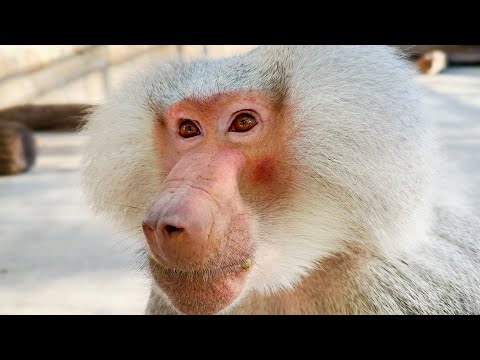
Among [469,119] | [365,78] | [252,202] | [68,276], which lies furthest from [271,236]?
[469,119]

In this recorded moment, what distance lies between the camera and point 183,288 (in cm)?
129

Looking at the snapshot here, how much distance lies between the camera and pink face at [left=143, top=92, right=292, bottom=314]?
3.98 feet

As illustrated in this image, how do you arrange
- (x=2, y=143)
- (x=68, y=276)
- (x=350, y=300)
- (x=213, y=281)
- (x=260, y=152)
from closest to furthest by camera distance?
(x=213, y=281) < (x=260, y=152) < (x=350, y=300) < (x=68, y=276) < (x=2, y=143)

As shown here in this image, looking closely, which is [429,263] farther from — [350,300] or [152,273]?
[152,273]

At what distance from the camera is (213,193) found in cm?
125

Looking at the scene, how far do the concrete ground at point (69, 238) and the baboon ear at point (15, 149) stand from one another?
0.30ft

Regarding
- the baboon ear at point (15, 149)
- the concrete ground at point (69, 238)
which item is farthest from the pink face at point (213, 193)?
the baboon ear at point (15, 149)

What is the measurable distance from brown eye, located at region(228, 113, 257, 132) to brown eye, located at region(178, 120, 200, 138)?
98mm

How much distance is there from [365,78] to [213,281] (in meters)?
0.57

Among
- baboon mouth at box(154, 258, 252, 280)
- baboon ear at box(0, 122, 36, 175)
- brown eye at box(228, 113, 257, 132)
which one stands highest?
brown eye at box(228, 113, 257, 132)

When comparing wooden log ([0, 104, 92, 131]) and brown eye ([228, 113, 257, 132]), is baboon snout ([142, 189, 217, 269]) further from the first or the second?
wooden log ([0, 104, 92, 131])

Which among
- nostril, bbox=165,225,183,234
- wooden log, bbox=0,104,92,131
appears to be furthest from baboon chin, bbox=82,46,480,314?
wooden log, bbox=0,104,92,131

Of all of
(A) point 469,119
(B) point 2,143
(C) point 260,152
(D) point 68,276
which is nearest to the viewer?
(C) point 260,152

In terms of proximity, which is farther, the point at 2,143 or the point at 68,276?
the point at 2,143
